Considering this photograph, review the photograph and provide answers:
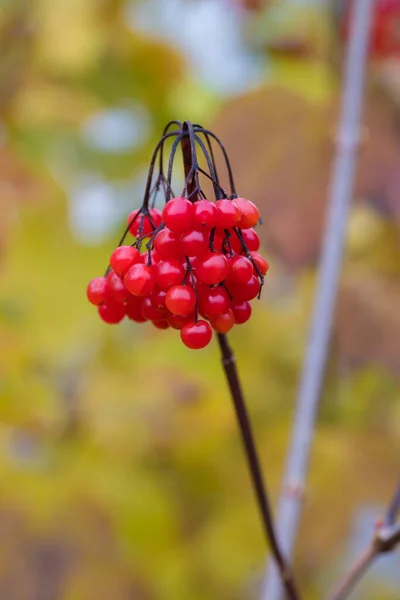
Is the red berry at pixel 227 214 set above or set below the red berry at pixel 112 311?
above

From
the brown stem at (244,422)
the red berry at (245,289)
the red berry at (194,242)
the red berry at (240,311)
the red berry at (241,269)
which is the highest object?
the red berry at (194,242)

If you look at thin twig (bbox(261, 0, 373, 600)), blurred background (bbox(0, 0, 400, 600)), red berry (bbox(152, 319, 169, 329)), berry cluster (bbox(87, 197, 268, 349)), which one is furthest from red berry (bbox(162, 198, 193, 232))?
blurred background (bbox(0, 0, 400, 600))

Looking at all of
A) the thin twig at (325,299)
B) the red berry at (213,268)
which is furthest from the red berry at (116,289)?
the thin twig at (325,299)

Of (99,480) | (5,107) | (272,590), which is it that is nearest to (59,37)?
(5,107)

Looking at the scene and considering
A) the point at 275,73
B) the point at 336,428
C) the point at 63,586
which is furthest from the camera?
the point at 275,73

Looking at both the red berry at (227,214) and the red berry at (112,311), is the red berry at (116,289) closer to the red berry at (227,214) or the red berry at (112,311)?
the red berry at (112,311)

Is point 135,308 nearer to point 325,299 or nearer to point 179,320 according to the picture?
point 179,320

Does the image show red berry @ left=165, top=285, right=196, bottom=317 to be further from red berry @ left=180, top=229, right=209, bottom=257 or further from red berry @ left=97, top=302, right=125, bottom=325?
red berry @ left=97, top=302, right=125, bottom=325

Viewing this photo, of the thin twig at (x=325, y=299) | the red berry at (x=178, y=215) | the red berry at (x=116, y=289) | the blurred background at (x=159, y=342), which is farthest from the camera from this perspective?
the blurred background at (x=159, y=342)

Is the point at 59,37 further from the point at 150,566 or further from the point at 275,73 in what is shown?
the point at 150,566
